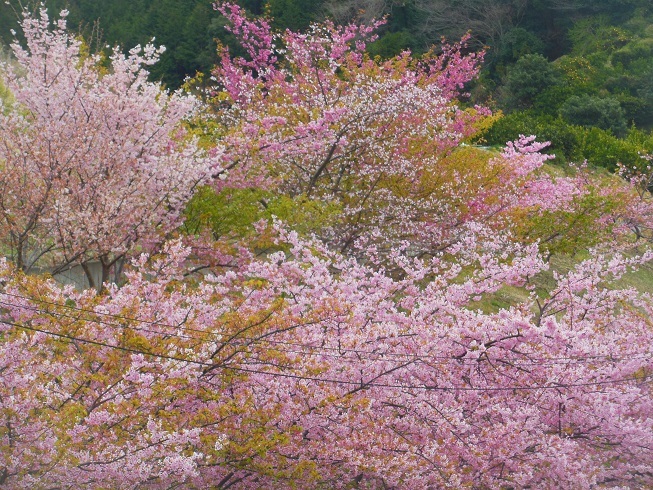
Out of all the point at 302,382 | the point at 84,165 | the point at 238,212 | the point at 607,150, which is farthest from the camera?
the point at 607,150

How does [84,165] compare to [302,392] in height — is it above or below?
above

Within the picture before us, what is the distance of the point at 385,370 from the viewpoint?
7.39 metres

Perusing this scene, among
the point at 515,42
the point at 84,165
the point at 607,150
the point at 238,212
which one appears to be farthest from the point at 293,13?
the point at 84,165

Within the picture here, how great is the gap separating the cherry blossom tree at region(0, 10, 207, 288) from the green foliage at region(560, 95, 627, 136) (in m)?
21.6

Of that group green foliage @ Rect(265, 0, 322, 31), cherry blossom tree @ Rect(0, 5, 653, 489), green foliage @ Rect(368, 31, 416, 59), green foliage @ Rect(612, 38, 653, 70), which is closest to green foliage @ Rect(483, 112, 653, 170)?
green foliage @ Rect(612, 38, 653, 70)

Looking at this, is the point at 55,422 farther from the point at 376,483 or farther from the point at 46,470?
the point at 376,483

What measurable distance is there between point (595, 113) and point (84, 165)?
23.5 m

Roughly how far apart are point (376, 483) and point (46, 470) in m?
2.96

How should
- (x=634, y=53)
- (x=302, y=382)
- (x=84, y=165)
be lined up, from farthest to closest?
(x=634, y=53) → (x=84, y=165) → (x=302, y=382)

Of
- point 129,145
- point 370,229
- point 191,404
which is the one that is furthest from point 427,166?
point 191,404

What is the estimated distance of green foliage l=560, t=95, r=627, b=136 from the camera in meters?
29.7

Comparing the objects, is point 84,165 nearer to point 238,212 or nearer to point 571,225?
point 238,212

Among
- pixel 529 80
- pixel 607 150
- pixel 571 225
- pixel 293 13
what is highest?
pixel 293 13

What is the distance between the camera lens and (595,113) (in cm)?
2984
